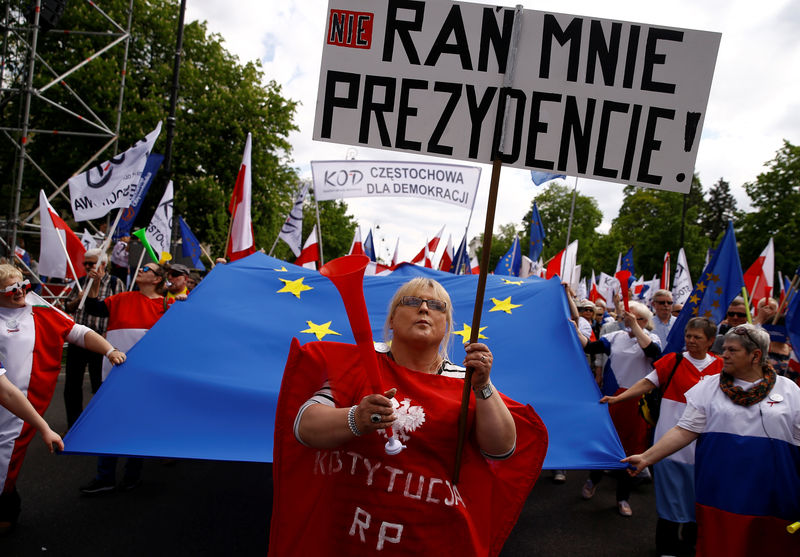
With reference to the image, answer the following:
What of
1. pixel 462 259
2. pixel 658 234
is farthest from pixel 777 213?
pixel 462 259

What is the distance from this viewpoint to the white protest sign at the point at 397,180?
9.17 metres

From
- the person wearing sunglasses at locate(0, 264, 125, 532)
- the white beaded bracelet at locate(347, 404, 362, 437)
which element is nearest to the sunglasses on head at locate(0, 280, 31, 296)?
→ the person wearing sunglasses at locate(0, 264, 125, 532)

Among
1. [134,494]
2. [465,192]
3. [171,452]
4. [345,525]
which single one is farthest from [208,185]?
[345,525]

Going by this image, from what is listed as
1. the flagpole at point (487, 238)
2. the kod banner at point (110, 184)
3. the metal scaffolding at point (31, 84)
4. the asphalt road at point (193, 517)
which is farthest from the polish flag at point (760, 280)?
the metal scaffolding at point (31, 84)

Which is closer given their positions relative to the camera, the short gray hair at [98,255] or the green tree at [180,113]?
the short gray hair at [98,255]

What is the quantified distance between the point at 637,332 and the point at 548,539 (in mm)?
1971

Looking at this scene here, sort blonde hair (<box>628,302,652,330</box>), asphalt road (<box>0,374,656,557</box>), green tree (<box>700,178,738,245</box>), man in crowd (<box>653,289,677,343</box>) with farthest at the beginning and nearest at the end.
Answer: green tree (<box>700,178,738,245</box>) → man in crowd (<box>653,289,677,343</box>) → blonde hair (<box>628,302,652,330</box>) → asphalt road (<box>0,374,656,557</box>)

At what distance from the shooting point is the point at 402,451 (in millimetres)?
1952

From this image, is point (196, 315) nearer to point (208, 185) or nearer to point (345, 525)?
point (345, 525)

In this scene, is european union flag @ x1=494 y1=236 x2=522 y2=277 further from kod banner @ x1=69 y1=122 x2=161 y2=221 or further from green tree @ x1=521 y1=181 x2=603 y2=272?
green tree @ x1=521 y1=181 x2=603 y2=272

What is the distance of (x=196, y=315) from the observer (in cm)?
430

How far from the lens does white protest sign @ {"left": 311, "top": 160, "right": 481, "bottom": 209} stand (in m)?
9.17

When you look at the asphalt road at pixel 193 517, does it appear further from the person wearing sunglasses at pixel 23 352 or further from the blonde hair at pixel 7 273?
the blonde hair at pixel 7 273

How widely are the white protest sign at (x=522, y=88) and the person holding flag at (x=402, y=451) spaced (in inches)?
31.0
